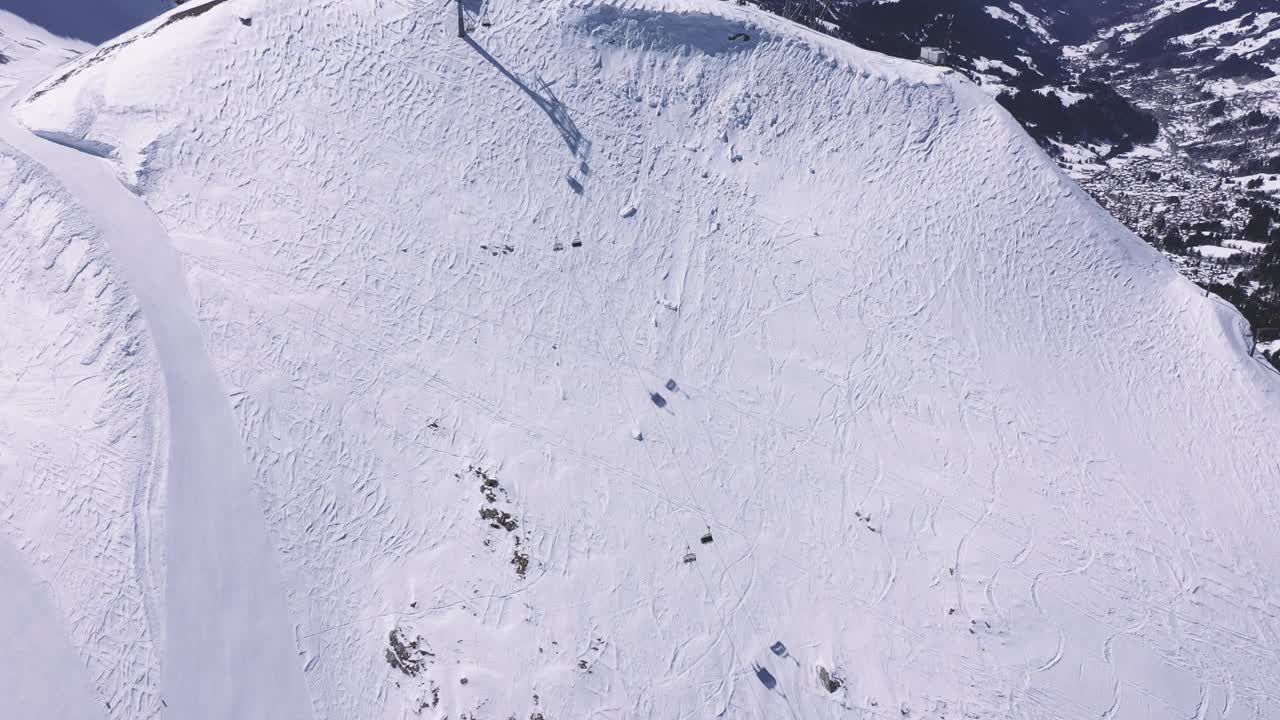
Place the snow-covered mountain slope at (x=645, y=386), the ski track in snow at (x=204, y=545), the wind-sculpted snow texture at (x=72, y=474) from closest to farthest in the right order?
1. the wind-sculpted snow texture at (x=72, y=474)
2. the ski track in snow at (x=204, y=545)
3. the snow-covered mountain slope at (x=645, y=386)

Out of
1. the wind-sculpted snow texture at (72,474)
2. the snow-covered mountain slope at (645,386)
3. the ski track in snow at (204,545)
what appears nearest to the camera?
the wind-sculpted snow texture at (72,474)

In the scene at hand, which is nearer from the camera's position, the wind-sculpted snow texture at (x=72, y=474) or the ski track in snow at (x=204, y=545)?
the wind-sculpted snow texture at (x=72, y=474)

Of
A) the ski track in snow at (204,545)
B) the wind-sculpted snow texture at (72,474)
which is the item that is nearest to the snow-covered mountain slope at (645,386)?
the ski track in snow at (204,545)

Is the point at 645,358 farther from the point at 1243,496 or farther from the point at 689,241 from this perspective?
the point at 1243,496

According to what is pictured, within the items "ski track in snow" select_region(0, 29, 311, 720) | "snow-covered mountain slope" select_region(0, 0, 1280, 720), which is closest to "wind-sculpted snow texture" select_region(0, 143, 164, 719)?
"snow-covered mountain slope" select_region(0, 0, 1280, 720)

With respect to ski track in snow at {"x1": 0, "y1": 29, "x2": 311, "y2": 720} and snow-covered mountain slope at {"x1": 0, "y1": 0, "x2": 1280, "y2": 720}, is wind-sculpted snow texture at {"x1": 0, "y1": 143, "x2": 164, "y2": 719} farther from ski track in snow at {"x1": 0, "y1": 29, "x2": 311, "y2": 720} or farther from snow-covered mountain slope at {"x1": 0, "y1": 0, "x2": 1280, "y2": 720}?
ski track in snow at {"x1": 0, "y1": 29, "x2": 311, "y2": 720}

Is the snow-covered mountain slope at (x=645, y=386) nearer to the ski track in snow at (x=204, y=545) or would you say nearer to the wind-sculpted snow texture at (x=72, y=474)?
the ski track in snow at (x=204, y=545)

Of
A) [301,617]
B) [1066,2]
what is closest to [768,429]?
[301,617]

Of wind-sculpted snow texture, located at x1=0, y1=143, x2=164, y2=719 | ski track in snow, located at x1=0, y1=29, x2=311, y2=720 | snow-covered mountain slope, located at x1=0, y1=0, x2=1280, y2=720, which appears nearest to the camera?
wind-sculpted snow texture, located at x1=0, y1=143, x2=164, y2=719
